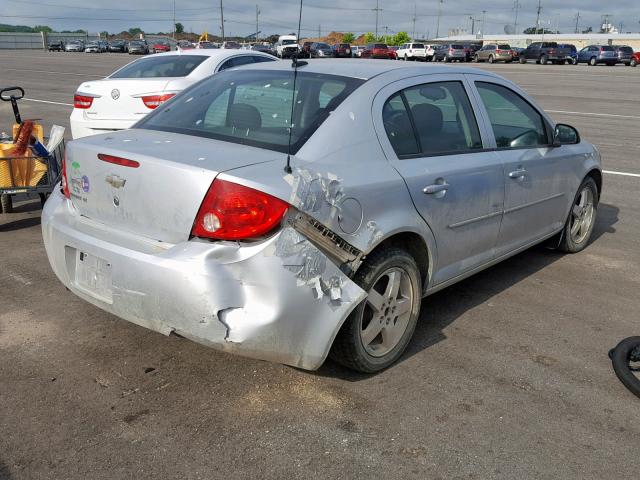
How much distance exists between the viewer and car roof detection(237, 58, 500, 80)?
12.7 feet

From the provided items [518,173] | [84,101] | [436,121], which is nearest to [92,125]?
[84,101]

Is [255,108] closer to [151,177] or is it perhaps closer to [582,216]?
[151,177]

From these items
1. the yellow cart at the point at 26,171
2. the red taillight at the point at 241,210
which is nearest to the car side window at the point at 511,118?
the red taillight at the point at 241,210

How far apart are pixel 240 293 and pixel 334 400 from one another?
2.71 ft

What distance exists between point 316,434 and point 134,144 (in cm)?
178

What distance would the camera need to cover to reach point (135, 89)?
8.87 meters

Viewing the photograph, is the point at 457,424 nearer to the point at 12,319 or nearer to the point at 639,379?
the point at 639,379

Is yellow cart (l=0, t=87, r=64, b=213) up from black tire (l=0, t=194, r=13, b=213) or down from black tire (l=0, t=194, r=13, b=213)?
up

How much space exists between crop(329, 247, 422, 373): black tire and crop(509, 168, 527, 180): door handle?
3.92 feet

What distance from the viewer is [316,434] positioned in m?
3.08

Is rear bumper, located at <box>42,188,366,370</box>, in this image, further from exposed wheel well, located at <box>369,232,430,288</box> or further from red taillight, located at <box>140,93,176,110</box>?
red taillight, located at <box>140,93,176,110</box>

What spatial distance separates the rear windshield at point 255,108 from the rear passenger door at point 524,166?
1.31 meters

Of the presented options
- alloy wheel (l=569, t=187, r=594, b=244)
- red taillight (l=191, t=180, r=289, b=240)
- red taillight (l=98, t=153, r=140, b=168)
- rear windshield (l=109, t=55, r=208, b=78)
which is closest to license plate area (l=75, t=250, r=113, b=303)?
red taillight (l=98, t=153, r=140, b=168)

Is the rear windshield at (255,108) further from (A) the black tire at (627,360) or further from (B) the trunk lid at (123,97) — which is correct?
(B) the trunk lid at (123,97)
